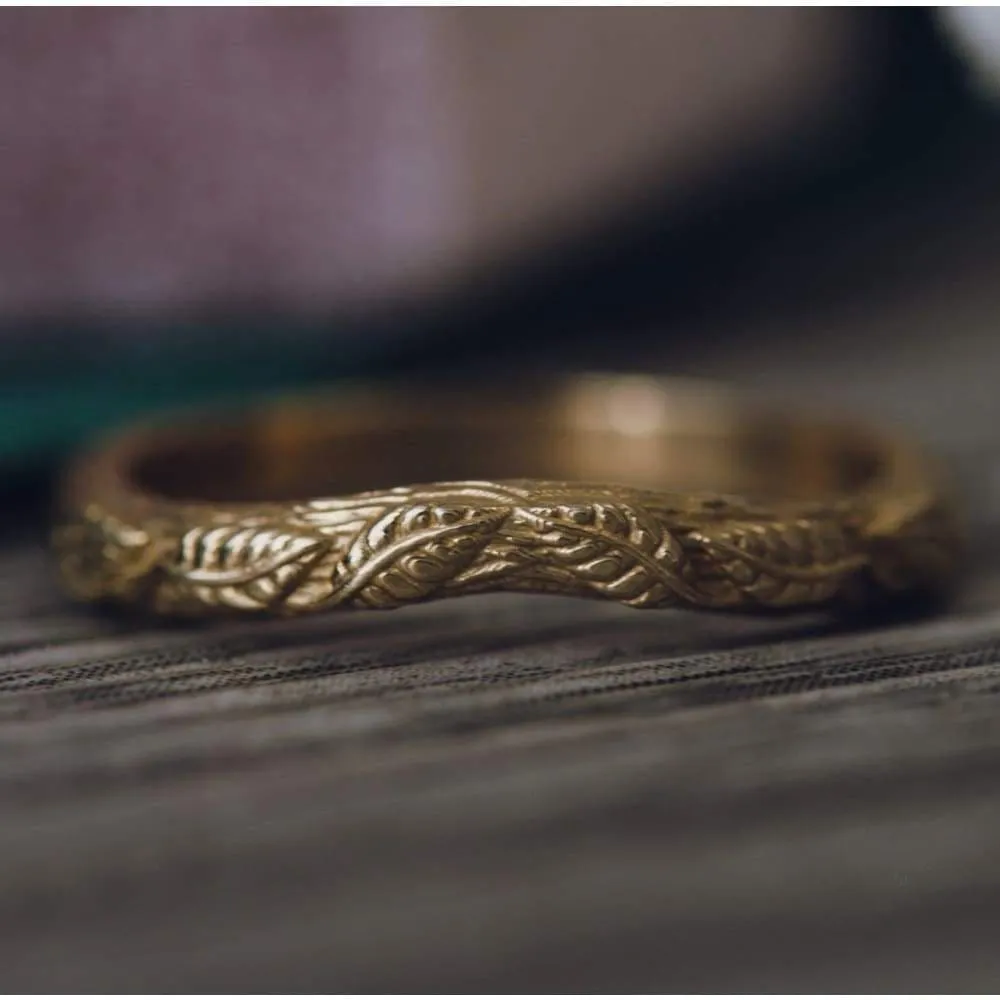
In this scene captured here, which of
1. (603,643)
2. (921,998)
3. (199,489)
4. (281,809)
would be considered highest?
(199,489)

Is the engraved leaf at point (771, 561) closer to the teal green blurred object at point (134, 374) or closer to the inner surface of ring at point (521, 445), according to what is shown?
the inner surface of ring at point (521, 445)

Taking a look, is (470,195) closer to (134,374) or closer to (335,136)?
(335,136)

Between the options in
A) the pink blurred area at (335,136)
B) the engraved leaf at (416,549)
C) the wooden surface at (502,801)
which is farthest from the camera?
the pink blurred area at (335,136)

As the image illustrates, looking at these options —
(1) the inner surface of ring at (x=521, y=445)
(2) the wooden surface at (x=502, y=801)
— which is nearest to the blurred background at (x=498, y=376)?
(2) the wooden surface at (x=502, y=801)

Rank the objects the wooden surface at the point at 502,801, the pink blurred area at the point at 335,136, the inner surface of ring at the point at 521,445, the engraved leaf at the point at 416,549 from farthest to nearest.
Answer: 1. the pink blurred area at the point at 335,136
2. the inner surface of ring at the point at 521,445
3. the engraved leaf at the point at 416,549
4. the wooden surface at the point at 502,801

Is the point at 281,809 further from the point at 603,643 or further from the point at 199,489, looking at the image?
the point at 199,489

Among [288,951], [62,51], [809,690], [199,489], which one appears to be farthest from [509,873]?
[62,51]
